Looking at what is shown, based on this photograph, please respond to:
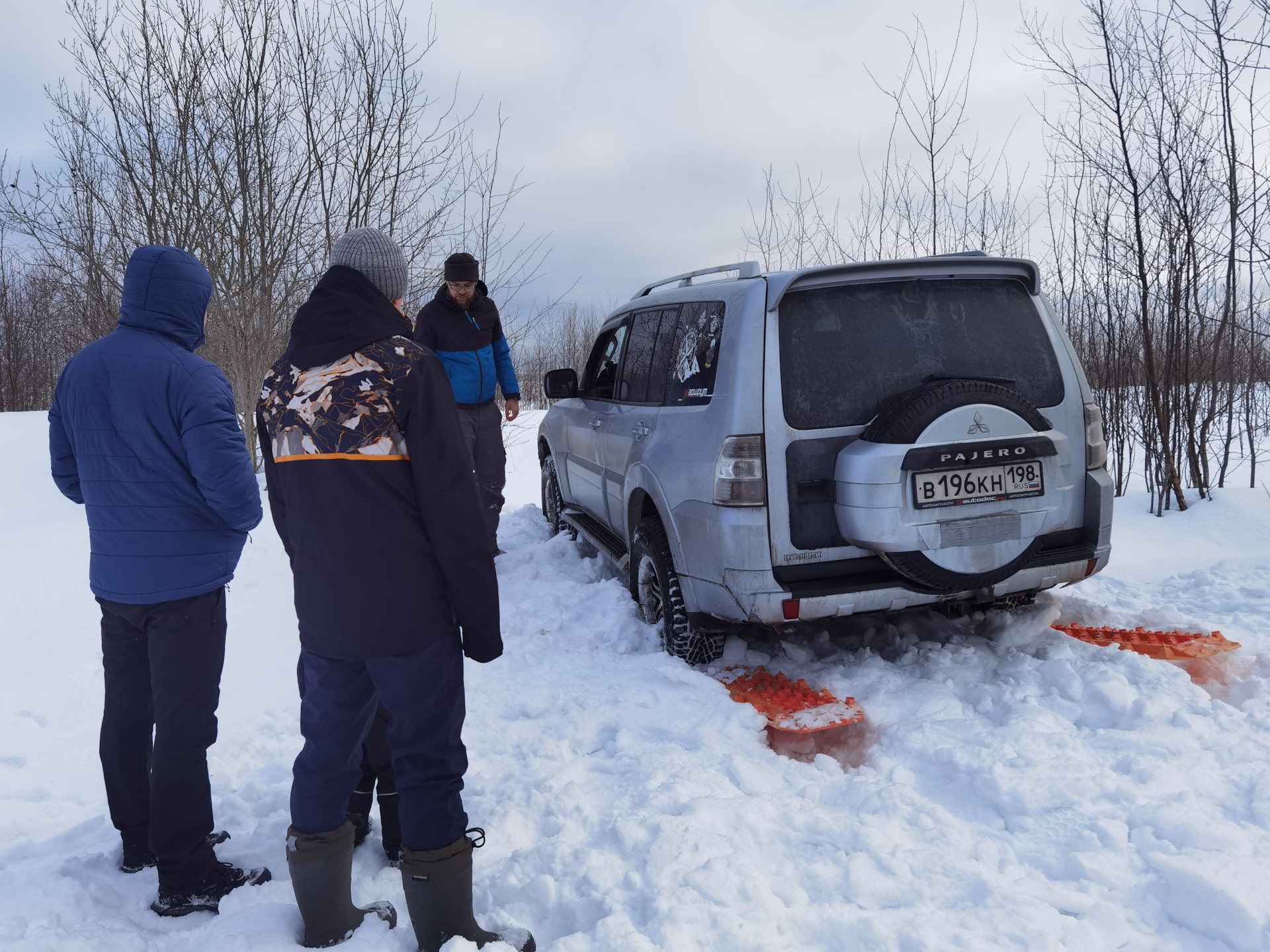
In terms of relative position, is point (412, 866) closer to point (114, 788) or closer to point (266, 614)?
point (114, 788)

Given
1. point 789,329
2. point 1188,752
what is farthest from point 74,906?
point 1188,752

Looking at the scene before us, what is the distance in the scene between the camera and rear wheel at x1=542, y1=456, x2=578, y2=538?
706 cm

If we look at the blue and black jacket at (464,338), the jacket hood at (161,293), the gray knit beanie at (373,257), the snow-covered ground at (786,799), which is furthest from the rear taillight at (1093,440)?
the blue and black jacket at (464,338)

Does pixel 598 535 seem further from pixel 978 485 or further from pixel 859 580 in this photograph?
pixel 978 485

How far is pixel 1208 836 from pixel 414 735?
2.34 meters

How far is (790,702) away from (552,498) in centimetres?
415

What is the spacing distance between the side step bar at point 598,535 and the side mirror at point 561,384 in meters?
0.93

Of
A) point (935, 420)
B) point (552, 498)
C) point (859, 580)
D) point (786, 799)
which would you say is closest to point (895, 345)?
point (935, 420)

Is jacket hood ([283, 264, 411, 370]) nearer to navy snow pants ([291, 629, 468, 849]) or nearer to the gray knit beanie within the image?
the gray knit beanie

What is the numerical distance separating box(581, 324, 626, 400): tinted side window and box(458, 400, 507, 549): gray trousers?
2.34 ft

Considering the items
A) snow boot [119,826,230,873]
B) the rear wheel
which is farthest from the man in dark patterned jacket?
the rear wheel

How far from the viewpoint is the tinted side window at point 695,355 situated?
3705mm

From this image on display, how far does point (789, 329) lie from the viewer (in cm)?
350

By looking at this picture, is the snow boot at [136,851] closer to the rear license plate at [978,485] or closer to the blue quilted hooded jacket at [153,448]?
the blue quilted hooded jacket at [153,448]
